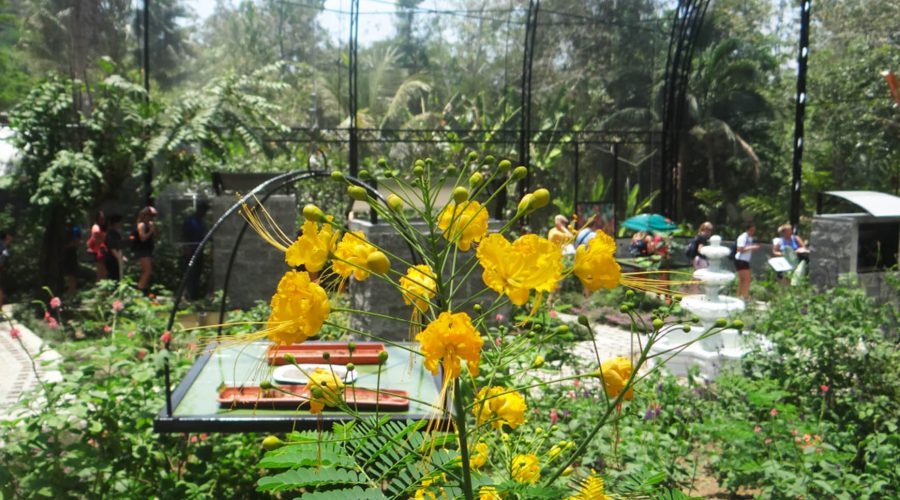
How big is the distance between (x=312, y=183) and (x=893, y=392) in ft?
38.2

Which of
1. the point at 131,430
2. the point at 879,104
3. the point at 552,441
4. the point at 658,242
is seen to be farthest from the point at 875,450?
the point at 879,104

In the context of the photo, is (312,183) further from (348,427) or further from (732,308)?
(348,427)

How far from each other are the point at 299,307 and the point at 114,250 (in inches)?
341

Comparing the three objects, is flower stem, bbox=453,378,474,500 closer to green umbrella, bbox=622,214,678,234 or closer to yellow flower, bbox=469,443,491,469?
yellow flower, bbox=469,443,491,469

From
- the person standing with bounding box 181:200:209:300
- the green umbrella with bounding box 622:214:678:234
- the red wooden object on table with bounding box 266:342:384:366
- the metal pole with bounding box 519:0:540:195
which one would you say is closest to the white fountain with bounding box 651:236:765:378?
the red wooden object on table with bounding box 266:342:384:366

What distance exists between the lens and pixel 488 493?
1.22m

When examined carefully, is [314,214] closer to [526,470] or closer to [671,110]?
[526,470]

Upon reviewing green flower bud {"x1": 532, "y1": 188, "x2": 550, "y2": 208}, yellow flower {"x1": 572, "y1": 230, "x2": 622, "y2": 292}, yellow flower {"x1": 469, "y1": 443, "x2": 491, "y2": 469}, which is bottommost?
yellow flower {"x1": 469, "y1": 443, "x2": 491, "y2": 469}

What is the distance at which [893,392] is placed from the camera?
3.67 m

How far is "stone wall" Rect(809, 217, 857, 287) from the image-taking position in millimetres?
8078

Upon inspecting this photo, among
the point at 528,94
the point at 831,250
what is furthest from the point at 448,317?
the point at 528,94

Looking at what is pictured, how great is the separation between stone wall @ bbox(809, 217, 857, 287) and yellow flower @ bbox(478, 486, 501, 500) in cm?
775

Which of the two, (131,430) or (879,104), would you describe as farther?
(879,104)

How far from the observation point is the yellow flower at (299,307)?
1041 mm
